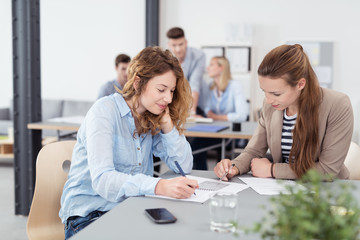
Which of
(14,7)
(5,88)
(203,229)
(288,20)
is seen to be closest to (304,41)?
(288,20)

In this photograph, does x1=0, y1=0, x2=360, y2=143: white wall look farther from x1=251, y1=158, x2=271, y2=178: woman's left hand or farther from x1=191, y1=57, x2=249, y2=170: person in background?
x1=251, y1=158, x2=271, y2=178: woman's left hand

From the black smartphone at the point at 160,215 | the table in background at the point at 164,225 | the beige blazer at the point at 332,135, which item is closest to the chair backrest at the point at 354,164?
the beige blazer at the point at 332,135

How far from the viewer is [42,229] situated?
1803mm

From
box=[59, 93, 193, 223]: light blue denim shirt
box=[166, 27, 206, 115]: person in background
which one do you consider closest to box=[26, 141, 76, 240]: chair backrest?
box=[59, 93, 193, 223]: light blue denim shirt

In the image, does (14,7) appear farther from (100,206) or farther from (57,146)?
(100,206)

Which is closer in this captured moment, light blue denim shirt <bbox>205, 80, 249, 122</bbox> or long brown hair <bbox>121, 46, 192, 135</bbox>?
long brown hair <bbox>121, 46, 192, 135</bbox>

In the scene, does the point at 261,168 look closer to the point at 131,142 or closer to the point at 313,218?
the point at 131,142

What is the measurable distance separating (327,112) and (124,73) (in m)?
2.83

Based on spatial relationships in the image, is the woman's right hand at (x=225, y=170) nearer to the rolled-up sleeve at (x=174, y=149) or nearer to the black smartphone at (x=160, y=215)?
the rolled-up sleeve at (x=174, y=149)

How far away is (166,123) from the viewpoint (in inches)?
72.4

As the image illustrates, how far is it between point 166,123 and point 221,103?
102 inches

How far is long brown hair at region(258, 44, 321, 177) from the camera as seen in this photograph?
5.71ft

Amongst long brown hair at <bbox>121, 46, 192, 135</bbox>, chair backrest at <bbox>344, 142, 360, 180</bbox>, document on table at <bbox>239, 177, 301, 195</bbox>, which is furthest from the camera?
chair backrest at <bbox>344, 142, 360, 180</bbox>

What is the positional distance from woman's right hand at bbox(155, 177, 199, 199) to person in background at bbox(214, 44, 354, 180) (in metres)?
0.34
